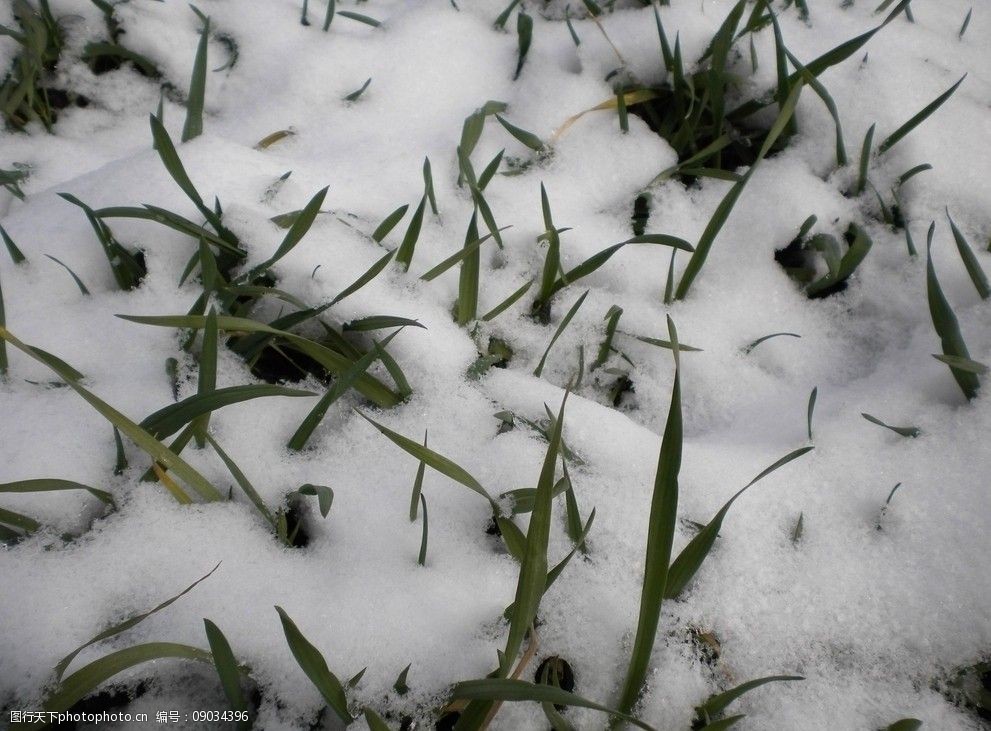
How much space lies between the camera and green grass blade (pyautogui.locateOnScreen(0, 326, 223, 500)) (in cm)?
61

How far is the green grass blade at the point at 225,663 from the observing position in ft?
1.73

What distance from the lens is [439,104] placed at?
1.19m

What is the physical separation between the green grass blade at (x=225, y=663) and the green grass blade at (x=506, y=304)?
527 millimetres

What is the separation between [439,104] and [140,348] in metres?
0.73

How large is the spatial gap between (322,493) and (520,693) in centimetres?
29

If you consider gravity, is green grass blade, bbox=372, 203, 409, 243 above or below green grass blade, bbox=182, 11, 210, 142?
below

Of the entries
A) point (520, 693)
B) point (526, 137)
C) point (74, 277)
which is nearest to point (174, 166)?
point (74, 277)

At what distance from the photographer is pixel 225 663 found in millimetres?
536

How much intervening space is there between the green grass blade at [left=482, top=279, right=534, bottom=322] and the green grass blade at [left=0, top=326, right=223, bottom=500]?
431 millimetres

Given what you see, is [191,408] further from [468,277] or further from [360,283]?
[468,277]

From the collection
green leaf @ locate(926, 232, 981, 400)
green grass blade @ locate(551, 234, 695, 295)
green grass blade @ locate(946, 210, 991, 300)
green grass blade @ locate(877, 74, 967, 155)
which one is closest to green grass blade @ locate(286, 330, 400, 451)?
green grass blade @ locate(551, 234, 695, 295)

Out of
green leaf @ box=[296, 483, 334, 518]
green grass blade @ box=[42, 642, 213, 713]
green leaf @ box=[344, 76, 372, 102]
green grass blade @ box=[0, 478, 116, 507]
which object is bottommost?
green grass blade @ box=[42, 642, 213, 713]

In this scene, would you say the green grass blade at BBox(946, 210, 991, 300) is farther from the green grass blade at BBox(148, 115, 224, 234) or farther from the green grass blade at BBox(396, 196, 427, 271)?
the green grass blade at BBox(148, 115, 224, 234)

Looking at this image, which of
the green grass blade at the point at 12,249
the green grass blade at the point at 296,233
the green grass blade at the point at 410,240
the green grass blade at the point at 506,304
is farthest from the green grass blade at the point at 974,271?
the green grass blade at the point at 12,249
